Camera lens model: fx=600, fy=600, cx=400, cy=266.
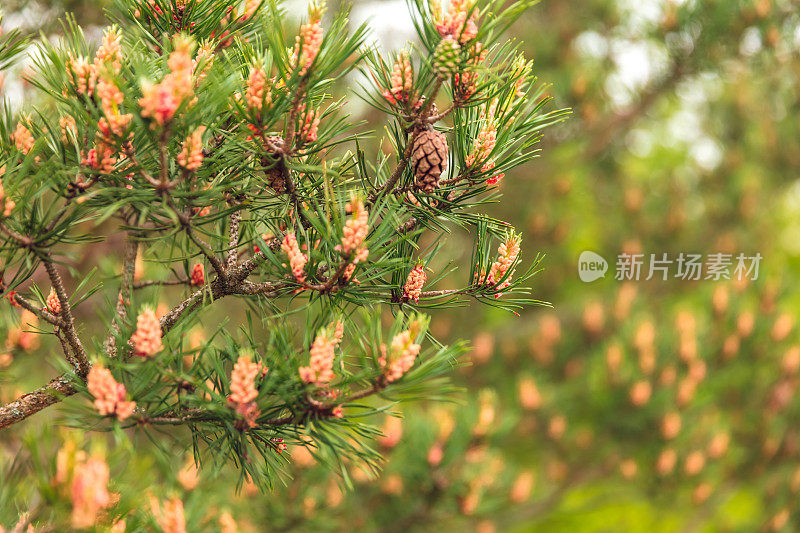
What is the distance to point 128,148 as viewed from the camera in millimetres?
368

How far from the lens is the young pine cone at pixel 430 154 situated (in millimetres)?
401

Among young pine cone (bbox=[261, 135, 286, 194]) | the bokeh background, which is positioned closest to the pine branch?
young pine cone (bbox=[261, 135, 286, 194])

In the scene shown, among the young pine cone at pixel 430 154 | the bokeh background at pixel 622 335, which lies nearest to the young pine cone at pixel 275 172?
the young pine cone at pixel 430 154

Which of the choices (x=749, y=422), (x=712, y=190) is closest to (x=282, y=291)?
(x=749, y=422)

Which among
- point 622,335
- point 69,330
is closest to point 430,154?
point 69,330

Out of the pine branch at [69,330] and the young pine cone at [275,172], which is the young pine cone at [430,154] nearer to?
the young pine cone at [275,172]

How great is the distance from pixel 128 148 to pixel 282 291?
145 mm

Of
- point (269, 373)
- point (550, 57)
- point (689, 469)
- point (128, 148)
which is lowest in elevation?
point (689, 469)

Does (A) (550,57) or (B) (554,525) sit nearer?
(A) (550,57)

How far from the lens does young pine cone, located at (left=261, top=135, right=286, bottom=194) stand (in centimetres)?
41

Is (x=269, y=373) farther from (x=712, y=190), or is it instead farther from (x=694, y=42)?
(x=712, y=190)

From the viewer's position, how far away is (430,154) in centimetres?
40

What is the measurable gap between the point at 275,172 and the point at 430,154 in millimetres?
116

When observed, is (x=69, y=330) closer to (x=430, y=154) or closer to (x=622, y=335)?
(x=430, y=154)
